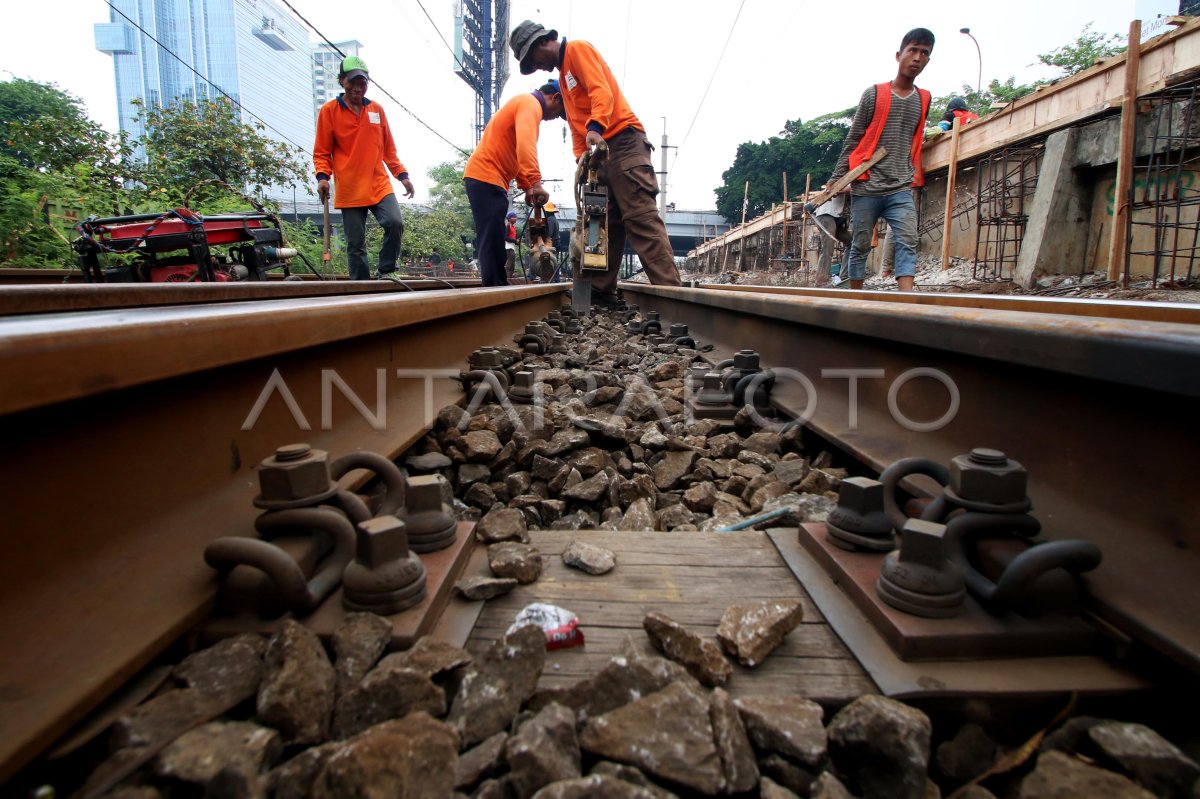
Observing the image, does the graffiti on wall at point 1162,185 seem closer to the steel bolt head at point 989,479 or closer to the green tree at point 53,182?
the steel bolt head at point 989,479

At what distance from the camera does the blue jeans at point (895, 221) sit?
5.51 meters

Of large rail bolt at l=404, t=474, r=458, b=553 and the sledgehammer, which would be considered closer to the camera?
large rail bolt at l=404, t=474, r=458, b=553

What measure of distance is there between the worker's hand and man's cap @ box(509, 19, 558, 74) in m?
1.03

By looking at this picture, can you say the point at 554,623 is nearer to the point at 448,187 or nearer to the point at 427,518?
the point at 427,518

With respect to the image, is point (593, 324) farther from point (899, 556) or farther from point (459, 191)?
point (459, 191)

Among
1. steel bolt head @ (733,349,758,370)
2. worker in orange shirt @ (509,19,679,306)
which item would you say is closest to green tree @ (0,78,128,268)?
worker in orange shirt @ (509,19,679,306)

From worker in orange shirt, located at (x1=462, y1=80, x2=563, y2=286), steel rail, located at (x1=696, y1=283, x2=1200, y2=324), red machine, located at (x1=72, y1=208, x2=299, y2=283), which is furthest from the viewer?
worker in orange shirt, located at (x1=462, y1=80, x2=563, y2=286)

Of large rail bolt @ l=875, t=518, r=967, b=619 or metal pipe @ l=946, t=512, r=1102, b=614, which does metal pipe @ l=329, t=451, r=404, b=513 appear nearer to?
large rail bolt @ l=875, t=518, r=967, b=619

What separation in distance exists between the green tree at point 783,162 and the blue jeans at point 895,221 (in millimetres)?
49907

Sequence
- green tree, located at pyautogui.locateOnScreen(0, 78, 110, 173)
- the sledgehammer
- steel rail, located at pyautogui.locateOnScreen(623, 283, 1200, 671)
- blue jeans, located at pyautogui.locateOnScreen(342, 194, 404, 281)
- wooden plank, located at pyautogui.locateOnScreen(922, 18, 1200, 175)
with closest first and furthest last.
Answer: steel rail, located at pyautogui.locateOnScreen(623, 283, 1200, 671) < the sledgehammer < blue jeans, located at pyautogui.locateOnScreen(342, 194, 404, 281) < wooden plank, located at pyautogui.locateOnScreen(922, 18, 1200, 175) < green tree, located at pyautogui.locateOnScreen(0, 78, 110, 173)

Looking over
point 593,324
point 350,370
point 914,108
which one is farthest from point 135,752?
point 914,108

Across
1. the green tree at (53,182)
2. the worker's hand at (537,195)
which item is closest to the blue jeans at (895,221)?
the worker's hand at (537,195)

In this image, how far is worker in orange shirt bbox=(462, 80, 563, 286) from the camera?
5762mm

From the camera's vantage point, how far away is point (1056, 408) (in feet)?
4.04
